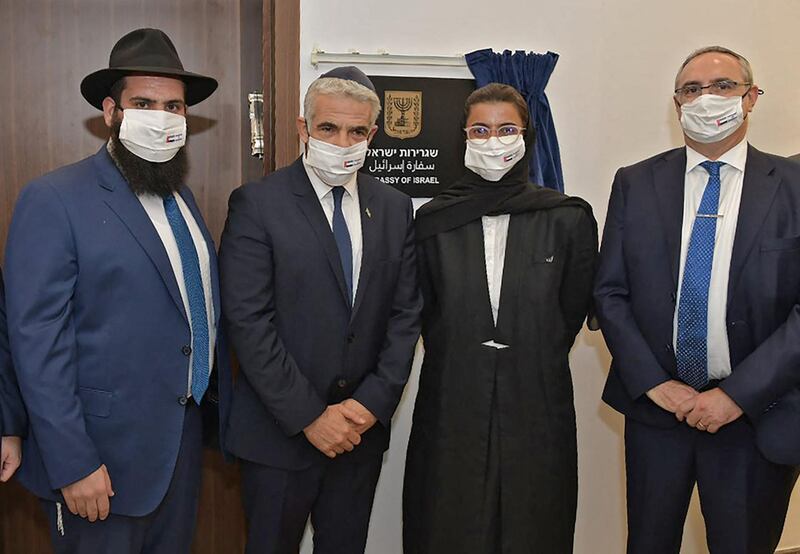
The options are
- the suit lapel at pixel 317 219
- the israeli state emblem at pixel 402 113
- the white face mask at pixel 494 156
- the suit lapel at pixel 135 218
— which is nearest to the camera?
the suit lapel at pixel 135 218

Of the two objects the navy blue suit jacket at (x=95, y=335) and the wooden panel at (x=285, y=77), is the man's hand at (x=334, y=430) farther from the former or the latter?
the wooden panel at (x=285, y=77)

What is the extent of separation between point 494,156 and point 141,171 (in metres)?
0.99

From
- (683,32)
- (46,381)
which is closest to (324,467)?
(46,381)

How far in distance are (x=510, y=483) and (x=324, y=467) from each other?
1.81 ft

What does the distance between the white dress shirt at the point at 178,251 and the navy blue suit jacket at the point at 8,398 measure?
15.8 inches

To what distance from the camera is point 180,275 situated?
1.94 meters

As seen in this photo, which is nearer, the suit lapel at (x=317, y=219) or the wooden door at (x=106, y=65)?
the suit lapel at (x=317, y=219)

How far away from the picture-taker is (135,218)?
72.9 inches

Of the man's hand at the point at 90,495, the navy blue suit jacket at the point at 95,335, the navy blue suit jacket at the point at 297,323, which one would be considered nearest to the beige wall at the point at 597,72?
→ the navy blue suit jacket at the point at 297,323

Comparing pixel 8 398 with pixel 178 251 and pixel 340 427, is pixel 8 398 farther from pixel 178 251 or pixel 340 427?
pixel 340 427

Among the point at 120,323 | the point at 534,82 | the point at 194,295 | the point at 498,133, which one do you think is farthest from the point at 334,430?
the point at 534,82

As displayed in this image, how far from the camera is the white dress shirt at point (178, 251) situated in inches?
76.3

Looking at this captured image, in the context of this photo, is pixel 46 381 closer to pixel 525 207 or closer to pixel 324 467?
pixel 324 467

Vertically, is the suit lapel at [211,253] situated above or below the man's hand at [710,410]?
above
